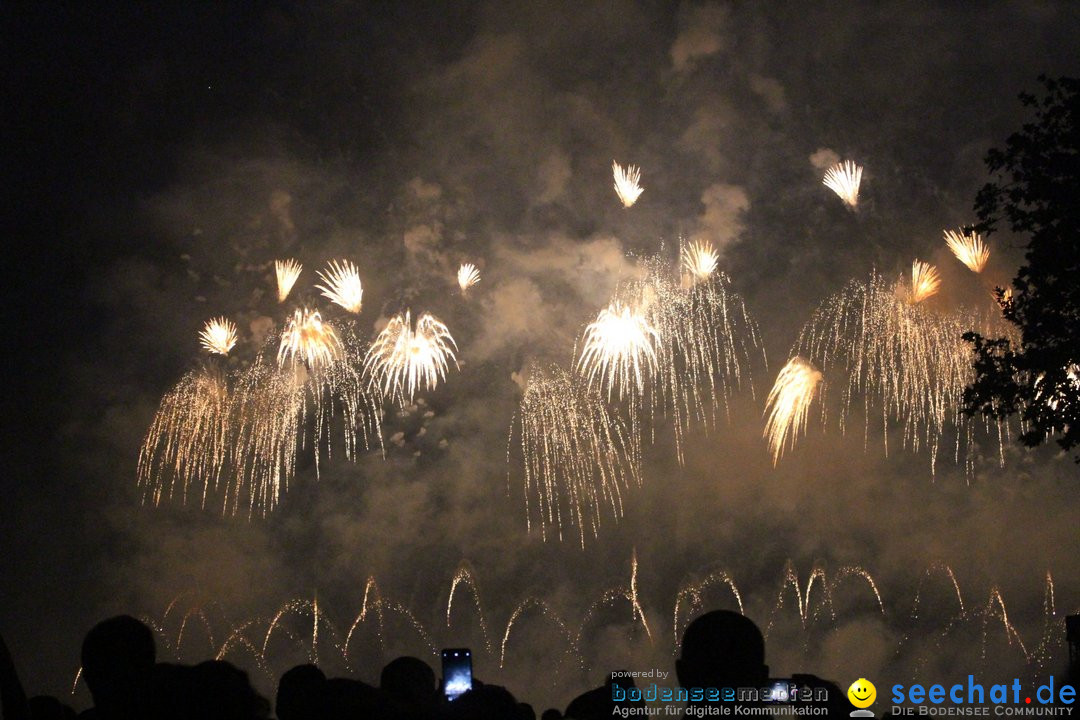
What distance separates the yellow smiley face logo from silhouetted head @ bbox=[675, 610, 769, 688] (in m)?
3.57

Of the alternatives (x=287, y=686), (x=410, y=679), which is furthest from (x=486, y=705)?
(x=410, y=679)

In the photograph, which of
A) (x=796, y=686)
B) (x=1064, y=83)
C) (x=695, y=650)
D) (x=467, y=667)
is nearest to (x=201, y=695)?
(x=695, y=650)

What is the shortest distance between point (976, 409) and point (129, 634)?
17.3 meters

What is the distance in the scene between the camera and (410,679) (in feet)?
19.6

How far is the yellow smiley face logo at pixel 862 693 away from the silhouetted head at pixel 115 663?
204 inches

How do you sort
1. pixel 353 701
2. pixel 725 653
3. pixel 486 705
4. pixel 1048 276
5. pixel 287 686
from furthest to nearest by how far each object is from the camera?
pixel 1048 276 < pixel 287 686 < pixel 725 653 < pixel 486 705 < pixel 353 701

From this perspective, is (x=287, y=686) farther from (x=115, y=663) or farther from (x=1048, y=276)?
(x=1048, y=276)

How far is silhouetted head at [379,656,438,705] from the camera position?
5.90 meters

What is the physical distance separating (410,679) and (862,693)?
3515mm

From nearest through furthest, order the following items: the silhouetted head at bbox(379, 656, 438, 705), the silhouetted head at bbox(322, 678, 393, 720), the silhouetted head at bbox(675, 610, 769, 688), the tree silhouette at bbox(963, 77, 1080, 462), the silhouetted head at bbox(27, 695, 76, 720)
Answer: the silhouetted head at bbox(322, 678, 393, 720) → the silhouetted head at bbox(675, 610, 769, 688) → the silhouetted head at bbox(379, 656, 438, 705) → the silhouetted head at bbox(27, 695, 76, 720) → the tree silhouette at bbox(963, 77, 1080, 462)

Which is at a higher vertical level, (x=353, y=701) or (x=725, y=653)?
(x=725, y=653)

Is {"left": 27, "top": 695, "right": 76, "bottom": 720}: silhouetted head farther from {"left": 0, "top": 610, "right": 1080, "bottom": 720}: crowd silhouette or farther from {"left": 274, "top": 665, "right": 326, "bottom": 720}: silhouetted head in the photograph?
{"left": 274, "top": 665, "right": 326, "bottom": 720}: silhouetted head

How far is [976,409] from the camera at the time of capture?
689 inches

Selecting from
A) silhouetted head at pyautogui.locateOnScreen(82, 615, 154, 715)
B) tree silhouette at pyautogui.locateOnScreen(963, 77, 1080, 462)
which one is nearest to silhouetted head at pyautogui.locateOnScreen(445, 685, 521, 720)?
silhouetted head at pyautogui.locateOnScreen(82, 615, 154, 715)
